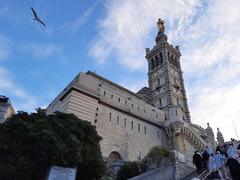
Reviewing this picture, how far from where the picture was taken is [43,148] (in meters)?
13.7

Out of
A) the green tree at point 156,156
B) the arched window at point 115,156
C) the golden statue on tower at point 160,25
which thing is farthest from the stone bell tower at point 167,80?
the green tree at point 156,156

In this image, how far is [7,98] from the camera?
22.6 metres

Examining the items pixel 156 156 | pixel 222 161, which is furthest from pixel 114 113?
pixel 222 161

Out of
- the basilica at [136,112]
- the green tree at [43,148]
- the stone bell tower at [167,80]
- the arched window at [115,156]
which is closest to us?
the green tree at [43,148]

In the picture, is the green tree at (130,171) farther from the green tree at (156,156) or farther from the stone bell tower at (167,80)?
the stone bell tower at (167,80)

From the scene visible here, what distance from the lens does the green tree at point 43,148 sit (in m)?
13.3

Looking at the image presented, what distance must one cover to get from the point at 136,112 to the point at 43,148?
62.2 feet

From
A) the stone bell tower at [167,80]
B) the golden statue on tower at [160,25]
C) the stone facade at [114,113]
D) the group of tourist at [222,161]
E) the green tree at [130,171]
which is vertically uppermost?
the golden statue on tower at [160,25]

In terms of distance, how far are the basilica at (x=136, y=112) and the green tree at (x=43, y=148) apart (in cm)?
733

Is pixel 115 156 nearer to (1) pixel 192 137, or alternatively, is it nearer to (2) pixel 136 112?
(2) pixel 136 112

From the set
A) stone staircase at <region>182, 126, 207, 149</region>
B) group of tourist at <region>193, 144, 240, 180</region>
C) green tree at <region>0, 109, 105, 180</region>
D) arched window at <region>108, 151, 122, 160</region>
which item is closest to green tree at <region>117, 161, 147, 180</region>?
green tree at <region>0, 109, 105, 180</region>

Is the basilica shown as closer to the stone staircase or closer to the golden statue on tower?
the stone staircase

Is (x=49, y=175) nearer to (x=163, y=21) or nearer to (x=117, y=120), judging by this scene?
(x=117, y=120)

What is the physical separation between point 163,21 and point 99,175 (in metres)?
47.5
